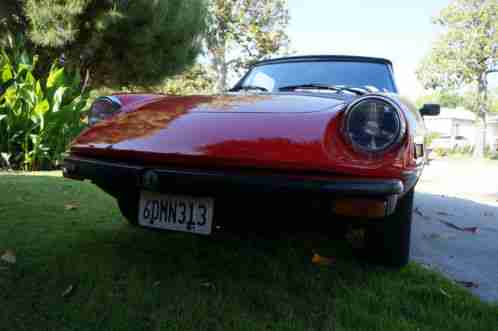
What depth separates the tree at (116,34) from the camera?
6.89 meters

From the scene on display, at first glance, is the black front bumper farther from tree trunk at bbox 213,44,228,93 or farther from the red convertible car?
tree trunk at bbox 213,44,228,93

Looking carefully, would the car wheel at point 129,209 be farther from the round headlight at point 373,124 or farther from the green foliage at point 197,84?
the green foliage at point 197,84

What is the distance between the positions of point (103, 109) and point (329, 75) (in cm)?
142

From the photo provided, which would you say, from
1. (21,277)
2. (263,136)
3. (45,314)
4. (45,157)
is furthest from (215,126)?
(45,157)

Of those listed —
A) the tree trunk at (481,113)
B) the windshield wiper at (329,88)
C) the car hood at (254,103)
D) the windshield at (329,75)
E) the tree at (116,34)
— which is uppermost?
the tree at (116,34)

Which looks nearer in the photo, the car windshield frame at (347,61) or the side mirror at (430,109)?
the car windshield frame at (347,61)

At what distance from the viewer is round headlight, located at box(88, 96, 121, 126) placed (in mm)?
2221

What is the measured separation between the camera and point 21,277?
5.57 ft

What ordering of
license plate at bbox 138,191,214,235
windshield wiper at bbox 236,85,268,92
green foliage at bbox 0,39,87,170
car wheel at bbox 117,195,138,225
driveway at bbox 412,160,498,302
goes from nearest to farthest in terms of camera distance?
license plate at bbox 138,191,214,235 → driveway at bbox 412,160,498,302 → car wheel at bbox 117,195,138,225 → windshield wiper at bbox 236,85,268,92 → green foliage at bbox 0,39,87,170

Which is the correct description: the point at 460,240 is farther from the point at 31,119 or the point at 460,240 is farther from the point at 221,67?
the point at 221,67

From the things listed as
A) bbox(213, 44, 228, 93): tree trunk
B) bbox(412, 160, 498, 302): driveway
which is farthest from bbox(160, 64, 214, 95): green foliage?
bbox(412, 160, 498, 302): driveway

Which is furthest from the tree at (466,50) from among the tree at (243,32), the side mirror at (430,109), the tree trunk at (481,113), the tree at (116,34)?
the side mirror at (430,109)

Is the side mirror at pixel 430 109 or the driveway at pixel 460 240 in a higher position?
the side mirror at pixel 430 109

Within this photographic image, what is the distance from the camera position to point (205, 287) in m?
1.67
